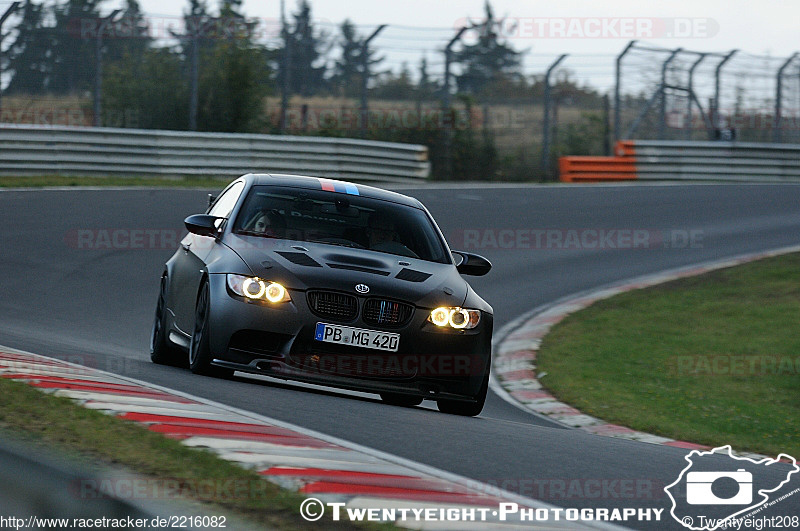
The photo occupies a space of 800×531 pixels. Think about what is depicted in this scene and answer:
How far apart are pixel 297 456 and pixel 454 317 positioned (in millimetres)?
2527

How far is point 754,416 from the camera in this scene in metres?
8.59

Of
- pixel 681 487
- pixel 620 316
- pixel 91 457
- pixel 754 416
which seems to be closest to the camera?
pixel 91 457

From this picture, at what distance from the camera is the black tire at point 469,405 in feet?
23.5

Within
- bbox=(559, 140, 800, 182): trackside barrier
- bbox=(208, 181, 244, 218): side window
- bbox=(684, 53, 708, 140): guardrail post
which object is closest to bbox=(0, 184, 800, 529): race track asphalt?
bbox=(208, 181, 244, 218): side window

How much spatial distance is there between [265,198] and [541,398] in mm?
2875

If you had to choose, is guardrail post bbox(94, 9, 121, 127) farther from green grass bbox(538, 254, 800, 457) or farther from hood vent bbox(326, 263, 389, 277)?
hood vent bbox(326, 263, 389, 277)

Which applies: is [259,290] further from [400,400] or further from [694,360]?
[694,360]

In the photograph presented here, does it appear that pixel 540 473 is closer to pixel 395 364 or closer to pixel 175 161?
pixel 395 364

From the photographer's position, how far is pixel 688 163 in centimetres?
2744

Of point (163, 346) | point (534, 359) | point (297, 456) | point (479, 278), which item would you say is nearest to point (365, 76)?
point (479, 278)

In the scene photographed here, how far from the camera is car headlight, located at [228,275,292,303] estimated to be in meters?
6.66

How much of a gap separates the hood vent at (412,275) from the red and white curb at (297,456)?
1558mm

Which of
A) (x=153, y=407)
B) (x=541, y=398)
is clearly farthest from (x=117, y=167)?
(x=153, y=407)

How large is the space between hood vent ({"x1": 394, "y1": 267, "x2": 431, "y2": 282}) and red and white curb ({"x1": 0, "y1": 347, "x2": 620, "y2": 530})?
5.11 feet
